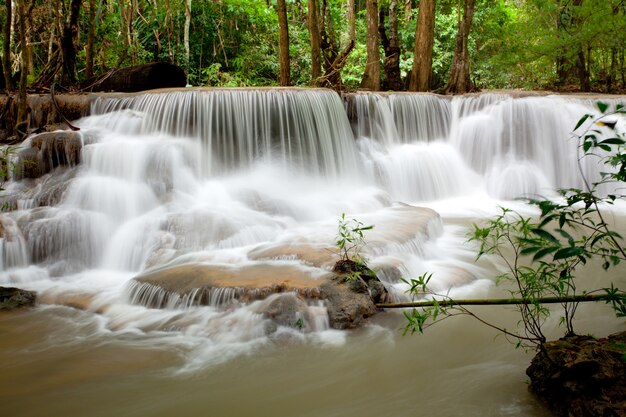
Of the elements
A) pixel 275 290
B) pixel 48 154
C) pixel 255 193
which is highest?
pixel 48 154

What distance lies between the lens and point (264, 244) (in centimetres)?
675

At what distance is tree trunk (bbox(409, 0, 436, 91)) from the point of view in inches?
516

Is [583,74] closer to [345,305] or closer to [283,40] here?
[283,40]

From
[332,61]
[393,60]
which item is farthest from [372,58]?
[332,61]

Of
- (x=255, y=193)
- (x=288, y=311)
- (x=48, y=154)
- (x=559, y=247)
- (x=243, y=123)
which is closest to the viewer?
(x=559, y=247)

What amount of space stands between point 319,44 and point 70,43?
219 inches

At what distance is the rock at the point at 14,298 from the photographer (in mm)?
5262

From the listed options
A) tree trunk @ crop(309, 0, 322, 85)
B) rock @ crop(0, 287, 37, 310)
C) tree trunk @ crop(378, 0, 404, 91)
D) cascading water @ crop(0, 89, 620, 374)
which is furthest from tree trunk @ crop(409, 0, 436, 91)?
rock @ crop(0, 287, 37, 310)

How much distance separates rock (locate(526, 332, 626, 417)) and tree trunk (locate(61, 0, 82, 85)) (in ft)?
37.0

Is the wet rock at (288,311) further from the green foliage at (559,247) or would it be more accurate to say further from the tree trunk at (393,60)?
the tree trunk at (393,60)

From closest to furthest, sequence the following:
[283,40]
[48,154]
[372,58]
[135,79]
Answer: [48,154], [135,79], [283,40], [372,58]

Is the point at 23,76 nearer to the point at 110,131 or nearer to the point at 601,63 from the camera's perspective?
the point at 110,131

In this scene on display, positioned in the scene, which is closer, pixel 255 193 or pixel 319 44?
pixel 255 193

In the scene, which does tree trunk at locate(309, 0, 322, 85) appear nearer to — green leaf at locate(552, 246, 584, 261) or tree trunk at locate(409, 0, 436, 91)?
tree trunk at locate(409, 0, 436, 91)
